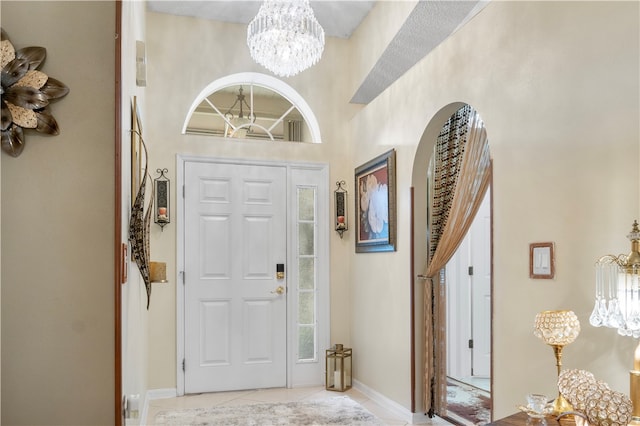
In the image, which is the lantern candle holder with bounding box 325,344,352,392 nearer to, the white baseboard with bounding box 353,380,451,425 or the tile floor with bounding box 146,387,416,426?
the tile floor with bounding box 146,387,416,426

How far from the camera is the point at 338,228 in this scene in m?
5.16

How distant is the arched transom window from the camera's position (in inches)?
201

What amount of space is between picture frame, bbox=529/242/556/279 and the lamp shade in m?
0.51

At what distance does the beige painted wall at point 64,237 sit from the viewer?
1.97 metres

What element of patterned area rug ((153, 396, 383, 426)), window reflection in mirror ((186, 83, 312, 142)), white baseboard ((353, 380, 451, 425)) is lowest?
patterned area rug ((153, 396, 383, 426))

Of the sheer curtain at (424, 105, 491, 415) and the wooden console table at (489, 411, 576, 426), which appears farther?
the sheer curtain at (424, 105, 491, 415)

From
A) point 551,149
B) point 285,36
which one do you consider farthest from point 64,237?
point 285,36

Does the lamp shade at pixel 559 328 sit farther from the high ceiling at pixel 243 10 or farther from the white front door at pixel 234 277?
the high ceiling at pixel 243 10

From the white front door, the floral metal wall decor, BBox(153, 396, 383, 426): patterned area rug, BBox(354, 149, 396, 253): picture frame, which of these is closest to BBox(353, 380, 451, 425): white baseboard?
BBox(153, 396, 383, 426): patterned area rug

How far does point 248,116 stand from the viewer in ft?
17.2

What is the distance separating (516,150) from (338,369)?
2.85 meters

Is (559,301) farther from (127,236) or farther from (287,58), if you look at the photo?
(287,58)

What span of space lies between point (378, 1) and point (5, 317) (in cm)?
401

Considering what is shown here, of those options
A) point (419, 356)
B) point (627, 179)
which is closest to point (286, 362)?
point (419, 356)
